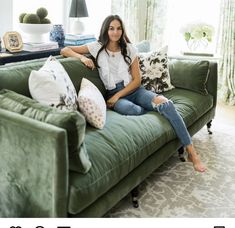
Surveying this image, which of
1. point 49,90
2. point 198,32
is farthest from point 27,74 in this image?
point 198,32

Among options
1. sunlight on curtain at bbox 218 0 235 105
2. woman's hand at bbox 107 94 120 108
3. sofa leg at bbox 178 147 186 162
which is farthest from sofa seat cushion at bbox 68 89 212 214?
sunlight on curtain at bbox 218 0 235 105

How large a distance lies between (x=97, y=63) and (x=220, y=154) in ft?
4.12

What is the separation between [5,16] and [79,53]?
0.97 m

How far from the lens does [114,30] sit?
2648mm

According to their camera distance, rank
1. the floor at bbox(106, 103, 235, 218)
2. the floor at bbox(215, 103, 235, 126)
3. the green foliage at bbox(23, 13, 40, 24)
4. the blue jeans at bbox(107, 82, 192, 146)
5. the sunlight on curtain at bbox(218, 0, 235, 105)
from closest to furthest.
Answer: the floor at bbox(106, 103, 235, 218) → the blue jeans at bbox(107, 82, 192, 146) → the green foliage at bbox(23, 13, 40, 24) → the floor at bbox(215, 103, 235, 126) → the sunlight on curtain at bbox(218, 0, 235, 105)

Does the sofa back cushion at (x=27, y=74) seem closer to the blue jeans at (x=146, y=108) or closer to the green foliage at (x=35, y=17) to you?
the blue jeans at (x=146, y=108)

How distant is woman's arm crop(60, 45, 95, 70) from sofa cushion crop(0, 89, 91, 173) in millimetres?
928

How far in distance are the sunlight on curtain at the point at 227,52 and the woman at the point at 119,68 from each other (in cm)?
179

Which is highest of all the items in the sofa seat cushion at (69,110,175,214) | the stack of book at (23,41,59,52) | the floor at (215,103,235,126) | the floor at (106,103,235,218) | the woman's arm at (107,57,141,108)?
the stack of book at (23,41,59,52)

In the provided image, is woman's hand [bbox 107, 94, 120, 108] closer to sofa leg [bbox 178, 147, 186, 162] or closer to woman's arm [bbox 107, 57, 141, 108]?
woman's arm [bbox 107, 57, 141, 108]

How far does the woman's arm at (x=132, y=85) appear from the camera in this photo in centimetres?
260

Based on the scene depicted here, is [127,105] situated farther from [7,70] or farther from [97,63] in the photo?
[7,70]

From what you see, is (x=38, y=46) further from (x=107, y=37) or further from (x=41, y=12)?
(x=107, y=37)

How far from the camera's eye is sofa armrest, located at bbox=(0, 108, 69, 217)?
1502 millimetres
